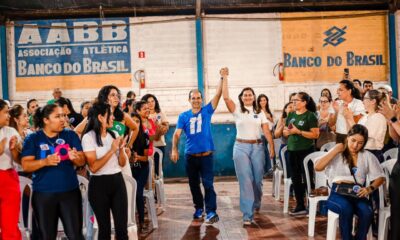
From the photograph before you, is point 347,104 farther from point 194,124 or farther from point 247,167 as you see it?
point 194,124

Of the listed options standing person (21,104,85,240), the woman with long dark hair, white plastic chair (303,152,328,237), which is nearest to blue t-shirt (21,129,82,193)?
standing person (21,104,85,240)

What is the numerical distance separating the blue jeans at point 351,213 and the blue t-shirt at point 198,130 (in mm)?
2335

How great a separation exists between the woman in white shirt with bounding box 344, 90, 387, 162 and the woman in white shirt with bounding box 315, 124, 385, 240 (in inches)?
35.9

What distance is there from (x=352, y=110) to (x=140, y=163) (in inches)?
103

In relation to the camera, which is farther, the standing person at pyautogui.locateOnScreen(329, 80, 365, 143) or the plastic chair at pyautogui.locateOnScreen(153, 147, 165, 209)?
the plastic chair at pyautogui.locateOnScreen(153, 147, 165, 209)

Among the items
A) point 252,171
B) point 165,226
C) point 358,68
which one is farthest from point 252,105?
point 358,68

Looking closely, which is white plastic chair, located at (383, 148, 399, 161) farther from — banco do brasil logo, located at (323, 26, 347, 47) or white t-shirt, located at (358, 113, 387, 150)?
banco do brasil logo, located at (323, 26, 347, 47)

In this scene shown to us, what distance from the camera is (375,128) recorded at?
6.01 meters

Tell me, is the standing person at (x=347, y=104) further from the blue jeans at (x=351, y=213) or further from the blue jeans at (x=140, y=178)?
the blue jeans at (x=140, y=178)

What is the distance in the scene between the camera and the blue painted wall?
11539 millimetres

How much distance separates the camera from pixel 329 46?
38.1 ft

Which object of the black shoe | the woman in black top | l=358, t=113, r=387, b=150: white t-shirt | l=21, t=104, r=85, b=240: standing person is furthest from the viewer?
the black shoe

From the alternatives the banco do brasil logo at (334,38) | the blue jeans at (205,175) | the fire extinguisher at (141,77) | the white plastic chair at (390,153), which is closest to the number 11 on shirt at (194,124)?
the blue jeans at (205,175)

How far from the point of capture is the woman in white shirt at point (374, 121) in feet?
19.2
